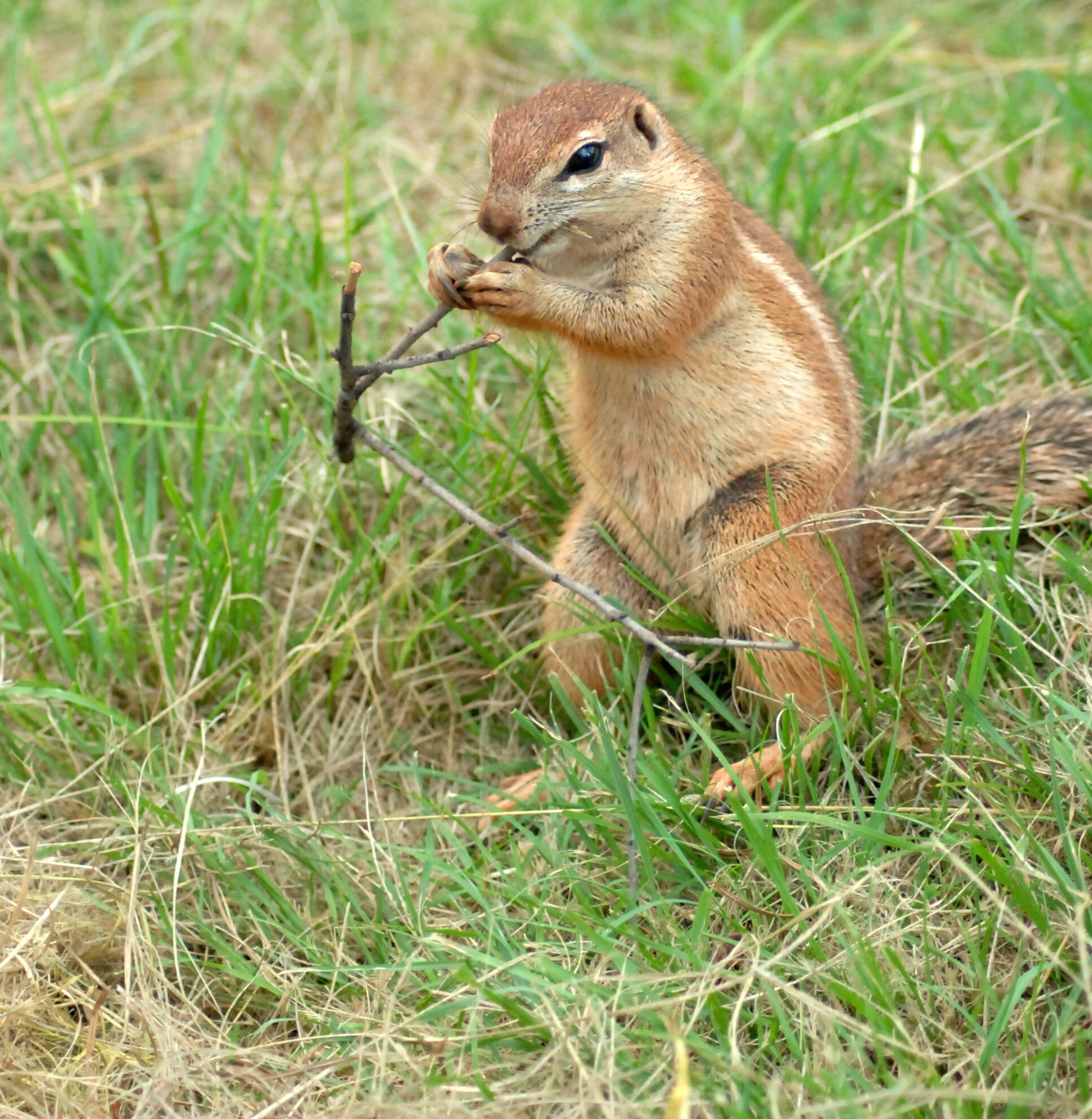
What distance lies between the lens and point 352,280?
8.20 feet

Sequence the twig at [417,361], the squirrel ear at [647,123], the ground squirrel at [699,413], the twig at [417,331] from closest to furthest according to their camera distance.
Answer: the twig at [417,361] → the twig at [417,331] → the ground squirrel at [699,413] → the squirrel ear at [647,123]

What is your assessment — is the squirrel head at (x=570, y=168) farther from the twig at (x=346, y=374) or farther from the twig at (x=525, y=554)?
the twig at (x=525, y=554)

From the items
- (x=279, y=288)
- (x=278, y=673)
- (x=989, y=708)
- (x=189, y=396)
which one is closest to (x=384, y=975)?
(x=278, y=673)

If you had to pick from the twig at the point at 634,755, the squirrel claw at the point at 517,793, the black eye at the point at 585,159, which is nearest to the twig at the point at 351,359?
the black eye at the point at 585,159

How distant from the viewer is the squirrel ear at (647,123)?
3104 millimetres

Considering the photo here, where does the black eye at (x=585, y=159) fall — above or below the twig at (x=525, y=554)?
above

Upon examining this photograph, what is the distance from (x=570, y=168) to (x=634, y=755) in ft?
4.49

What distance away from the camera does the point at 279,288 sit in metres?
4.18

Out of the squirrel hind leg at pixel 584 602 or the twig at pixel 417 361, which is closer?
the twig at pixel 417 361

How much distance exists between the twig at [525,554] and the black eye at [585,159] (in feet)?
2.54

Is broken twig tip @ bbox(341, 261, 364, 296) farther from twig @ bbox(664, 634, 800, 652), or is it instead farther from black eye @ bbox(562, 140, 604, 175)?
twig @ bbox(664, 634, 800, 652)

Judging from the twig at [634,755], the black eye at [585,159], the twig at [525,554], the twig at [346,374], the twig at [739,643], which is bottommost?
the twig at [634,755]

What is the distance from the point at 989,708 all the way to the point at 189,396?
257 cm

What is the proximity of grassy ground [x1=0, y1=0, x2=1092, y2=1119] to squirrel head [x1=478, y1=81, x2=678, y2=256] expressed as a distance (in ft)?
1.76
